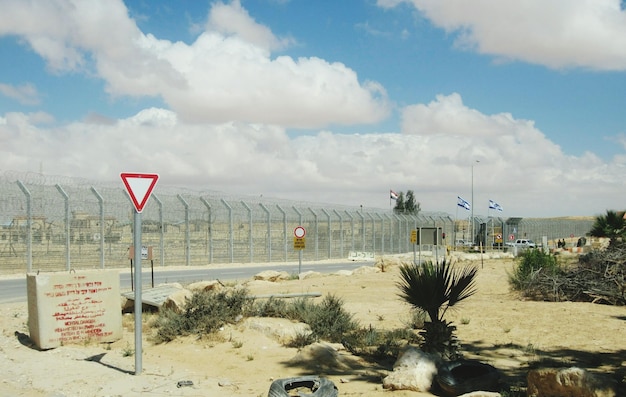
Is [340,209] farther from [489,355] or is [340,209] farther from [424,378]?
[424,378]

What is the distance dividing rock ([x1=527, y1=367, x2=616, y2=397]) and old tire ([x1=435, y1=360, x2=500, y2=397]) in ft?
2.90

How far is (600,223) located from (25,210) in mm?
25496

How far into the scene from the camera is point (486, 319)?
44.3 feet

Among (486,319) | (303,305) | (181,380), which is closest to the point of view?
(181,380)

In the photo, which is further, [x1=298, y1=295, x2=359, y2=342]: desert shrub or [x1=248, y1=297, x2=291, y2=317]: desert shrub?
[x1=248, y1=297, x2=291, y2=317]: desert shrub

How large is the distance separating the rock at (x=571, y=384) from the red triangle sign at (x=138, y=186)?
5.43m

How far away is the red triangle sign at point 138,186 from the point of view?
28.1ft

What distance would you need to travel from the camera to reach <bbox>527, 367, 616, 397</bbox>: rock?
6.10 m

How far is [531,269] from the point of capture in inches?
722

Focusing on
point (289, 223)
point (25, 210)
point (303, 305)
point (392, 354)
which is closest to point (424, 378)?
point (392, 354)

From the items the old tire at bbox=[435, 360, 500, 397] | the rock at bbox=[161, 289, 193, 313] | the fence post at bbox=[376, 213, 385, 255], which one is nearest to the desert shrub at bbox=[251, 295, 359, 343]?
the rock at bbox=[161, 289, 193, 313]

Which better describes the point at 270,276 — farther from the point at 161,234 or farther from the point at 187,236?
the point at 187,236

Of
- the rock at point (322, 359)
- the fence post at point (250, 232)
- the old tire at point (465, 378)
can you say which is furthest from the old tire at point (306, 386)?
the fence post at point (250, 232)

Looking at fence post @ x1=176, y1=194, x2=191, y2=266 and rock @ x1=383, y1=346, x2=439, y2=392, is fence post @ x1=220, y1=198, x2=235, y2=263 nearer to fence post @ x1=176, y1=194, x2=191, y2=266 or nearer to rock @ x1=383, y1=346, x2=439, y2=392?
fence post @ x1=176, y1=194, x2=191, y2=266
